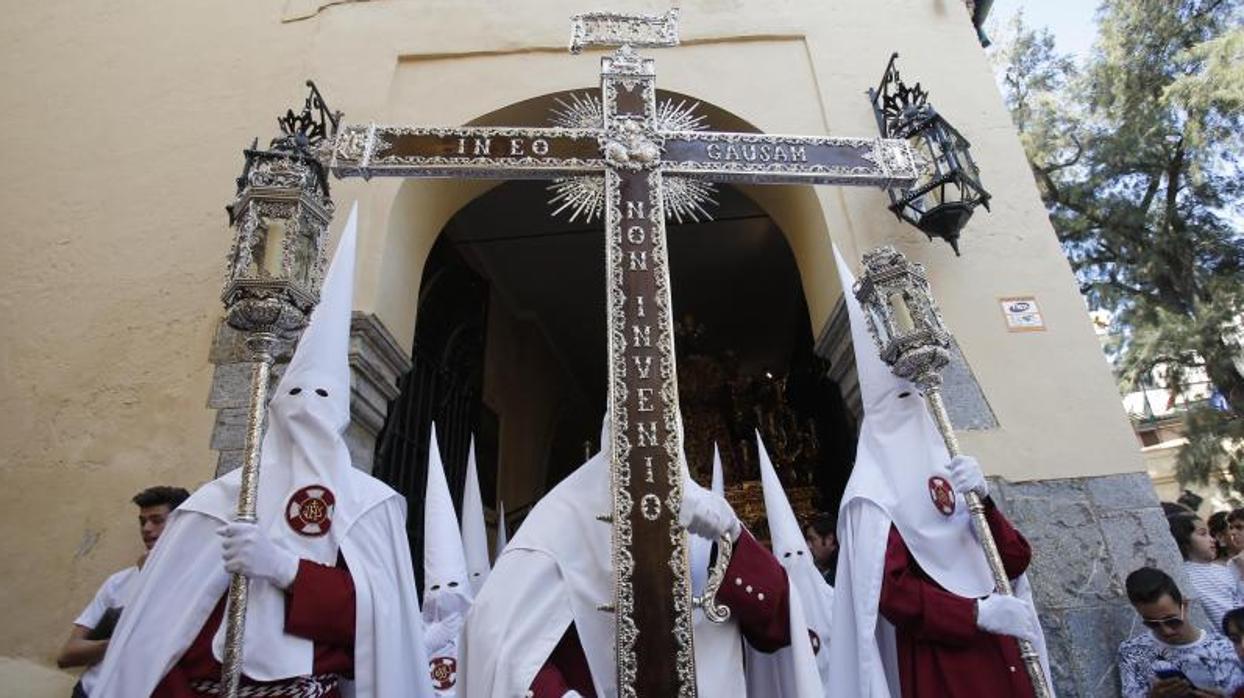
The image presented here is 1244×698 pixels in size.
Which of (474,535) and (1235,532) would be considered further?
(474,535)

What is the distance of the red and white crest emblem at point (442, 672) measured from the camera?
352 centimetres

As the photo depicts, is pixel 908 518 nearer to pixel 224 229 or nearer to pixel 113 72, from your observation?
pixel 224 229

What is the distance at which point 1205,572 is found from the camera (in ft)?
11.3

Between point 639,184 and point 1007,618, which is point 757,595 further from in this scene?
point 639,184

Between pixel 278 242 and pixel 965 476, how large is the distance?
7.83 feet

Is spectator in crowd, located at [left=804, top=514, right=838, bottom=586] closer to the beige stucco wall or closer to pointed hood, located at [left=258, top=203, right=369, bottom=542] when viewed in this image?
the beige stucco wall

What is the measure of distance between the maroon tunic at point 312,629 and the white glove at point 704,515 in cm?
108

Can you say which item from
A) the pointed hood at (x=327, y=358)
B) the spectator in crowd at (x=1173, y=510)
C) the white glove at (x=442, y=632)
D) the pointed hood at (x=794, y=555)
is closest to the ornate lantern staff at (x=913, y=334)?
the pointed hood at (x=794, y=555)

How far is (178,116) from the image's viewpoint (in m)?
4.88

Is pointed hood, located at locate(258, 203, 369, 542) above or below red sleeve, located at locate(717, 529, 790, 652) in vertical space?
above

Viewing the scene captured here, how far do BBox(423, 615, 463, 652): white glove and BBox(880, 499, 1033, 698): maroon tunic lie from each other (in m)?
1.95

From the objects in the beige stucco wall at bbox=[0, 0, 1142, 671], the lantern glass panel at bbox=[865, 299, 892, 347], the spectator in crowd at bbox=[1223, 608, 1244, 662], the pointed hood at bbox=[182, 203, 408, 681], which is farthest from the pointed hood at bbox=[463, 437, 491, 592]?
the spectator in crowd at bbox=[1223, 608, 1244, 662]

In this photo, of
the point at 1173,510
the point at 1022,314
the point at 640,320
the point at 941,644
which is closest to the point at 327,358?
the point at 640,320

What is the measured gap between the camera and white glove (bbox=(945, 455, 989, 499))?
98.3 inches
